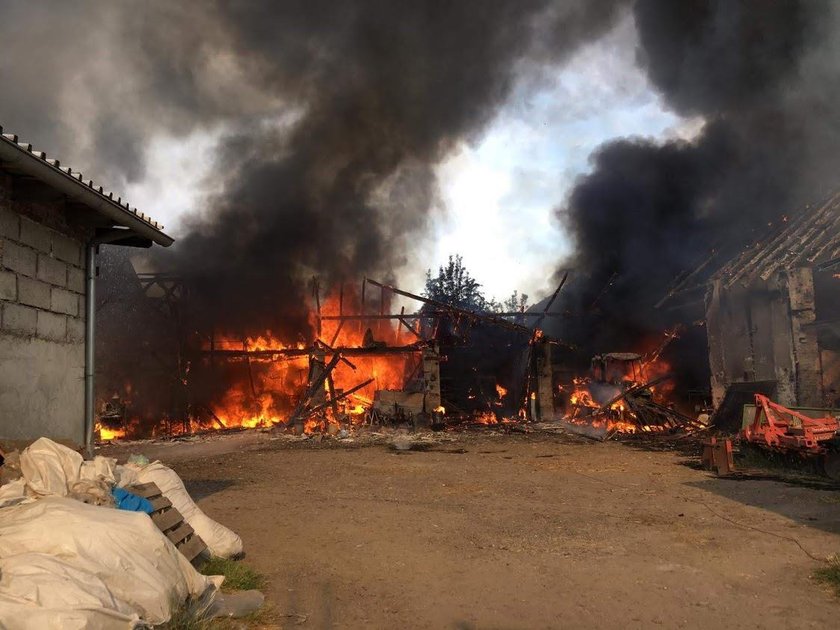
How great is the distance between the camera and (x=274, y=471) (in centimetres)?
1112

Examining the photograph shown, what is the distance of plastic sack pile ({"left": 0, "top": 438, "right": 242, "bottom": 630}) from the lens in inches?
105

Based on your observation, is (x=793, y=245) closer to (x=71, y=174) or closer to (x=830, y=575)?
(x=830, y=575)

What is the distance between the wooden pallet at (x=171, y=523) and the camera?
4559mm

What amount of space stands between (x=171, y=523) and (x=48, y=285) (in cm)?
302

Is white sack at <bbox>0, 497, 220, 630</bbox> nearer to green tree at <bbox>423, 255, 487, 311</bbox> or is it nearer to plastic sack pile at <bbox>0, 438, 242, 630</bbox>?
plastic sack pile at <bbox>0, 438, 242, 630</bbox>

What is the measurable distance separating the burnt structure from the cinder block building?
13.9 meters

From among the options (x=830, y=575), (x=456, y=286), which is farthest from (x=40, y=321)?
(x=456, y=286)

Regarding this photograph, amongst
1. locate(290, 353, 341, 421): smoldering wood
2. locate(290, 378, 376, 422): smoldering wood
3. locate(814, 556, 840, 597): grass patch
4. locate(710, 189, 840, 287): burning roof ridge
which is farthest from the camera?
locate(290, 353, 341, 421): smoldering wood

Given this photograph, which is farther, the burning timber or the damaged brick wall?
the burning timber

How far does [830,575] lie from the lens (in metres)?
4.55

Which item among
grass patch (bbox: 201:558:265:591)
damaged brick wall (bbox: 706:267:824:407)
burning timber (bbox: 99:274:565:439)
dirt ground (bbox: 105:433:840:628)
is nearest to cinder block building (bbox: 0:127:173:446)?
grass patch (bbox: 201:558:265:591)

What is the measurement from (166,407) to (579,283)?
1738 cm

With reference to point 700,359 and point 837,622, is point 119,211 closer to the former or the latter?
point 837,622

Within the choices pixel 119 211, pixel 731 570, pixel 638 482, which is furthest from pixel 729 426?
pixel 119 211
